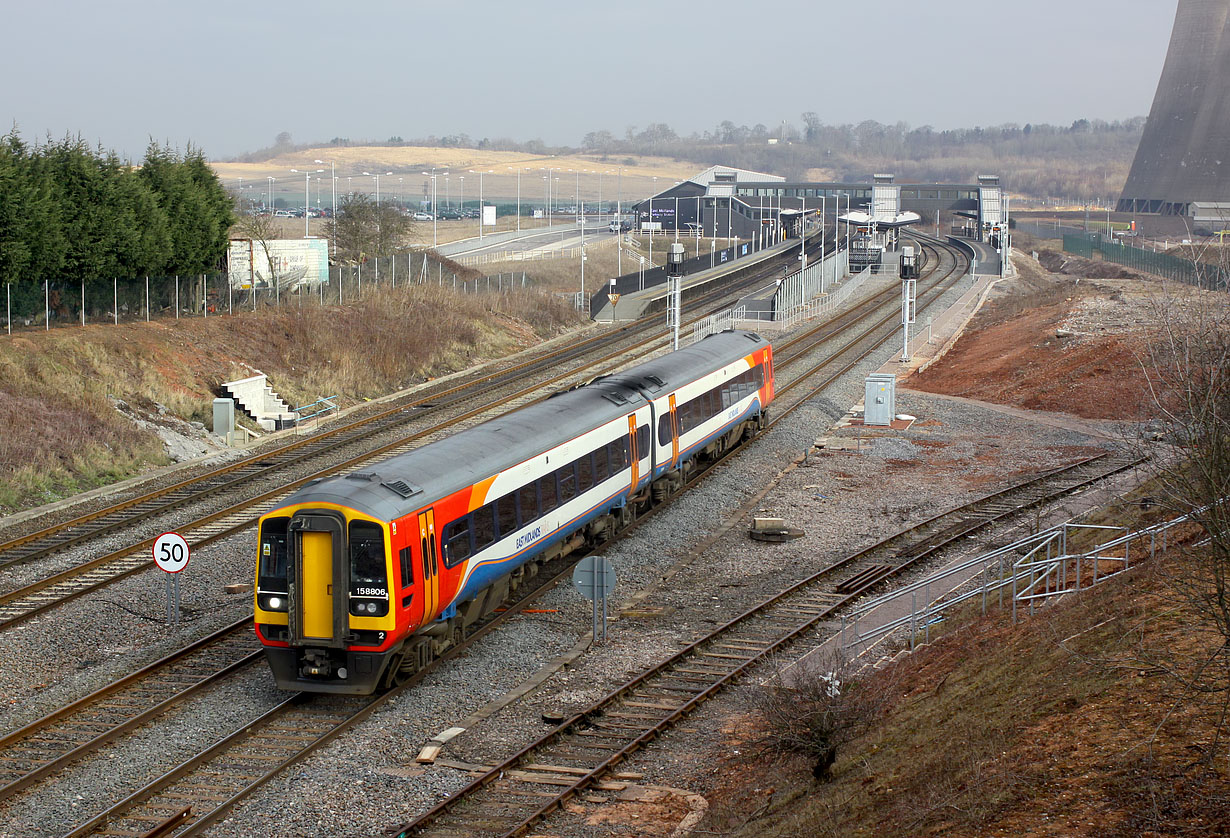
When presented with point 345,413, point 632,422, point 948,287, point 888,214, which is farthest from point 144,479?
point 888,214

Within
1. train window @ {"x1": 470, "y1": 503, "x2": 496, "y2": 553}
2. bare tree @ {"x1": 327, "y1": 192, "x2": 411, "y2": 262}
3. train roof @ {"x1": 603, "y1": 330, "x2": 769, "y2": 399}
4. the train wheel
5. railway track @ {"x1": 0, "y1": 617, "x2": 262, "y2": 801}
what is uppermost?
bare tree @ {"x1": 327, "y1": 192, "x2": 411, "y2": 262}

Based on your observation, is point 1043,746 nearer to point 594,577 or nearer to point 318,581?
point 594,577

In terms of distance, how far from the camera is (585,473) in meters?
22.4

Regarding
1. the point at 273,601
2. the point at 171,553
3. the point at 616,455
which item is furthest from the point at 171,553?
the point at 616,455

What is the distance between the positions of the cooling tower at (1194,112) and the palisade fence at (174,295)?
108 m

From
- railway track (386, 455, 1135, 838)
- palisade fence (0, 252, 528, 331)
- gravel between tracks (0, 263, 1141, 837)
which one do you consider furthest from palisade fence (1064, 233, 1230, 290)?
railway track (386, 455, 1135, 838)

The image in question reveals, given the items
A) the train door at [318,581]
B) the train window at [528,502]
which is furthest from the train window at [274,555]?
the train window at [528,502]

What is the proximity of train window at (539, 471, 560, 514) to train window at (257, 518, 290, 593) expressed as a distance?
18.1 ft

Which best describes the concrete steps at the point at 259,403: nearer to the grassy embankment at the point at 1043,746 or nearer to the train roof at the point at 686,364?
the train roof at the point at 686,364

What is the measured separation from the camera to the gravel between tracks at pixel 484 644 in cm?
1325

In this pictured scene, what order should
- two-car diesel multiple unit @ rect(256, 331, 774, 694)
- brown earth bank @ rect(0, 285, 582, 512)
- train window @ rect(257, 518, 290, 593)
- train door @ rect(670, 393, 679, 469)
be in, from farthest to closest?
brown earth bank @ rect(0, 285, 582, 512) → train door @ rect(670, 393, 679, 469) → train window @ rect(257, 518, 290, 593) → two-car diesel multiple unit @ rect(256, 331, 774, 694)

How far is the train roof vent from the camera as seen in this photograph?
640 inches

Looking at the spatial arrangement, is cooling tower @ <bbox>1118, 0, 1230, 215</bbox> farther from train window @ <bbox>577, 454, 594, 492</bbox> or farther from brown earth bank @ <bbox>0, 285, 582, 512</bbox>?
train window @ <bbox>577, 454, 594, 492</bbox>

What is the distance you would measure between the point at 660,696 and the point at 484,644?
3.28 meters
